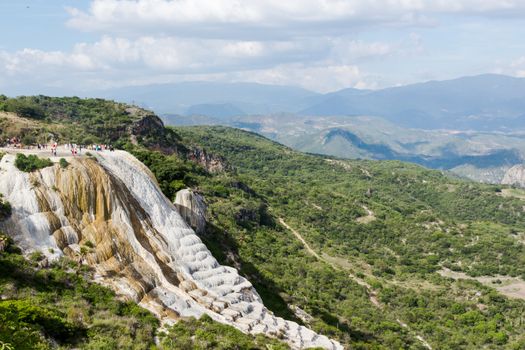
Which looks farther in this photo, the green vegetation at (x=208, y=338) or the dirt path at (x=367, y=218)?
the dirt path at (x=367, y=218)

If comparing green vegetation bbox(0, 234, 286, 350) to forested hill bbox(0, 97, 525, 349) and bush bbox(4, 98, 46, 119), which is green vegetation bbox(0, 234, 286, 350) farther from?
bush bbox(4, 98, 46, 119)

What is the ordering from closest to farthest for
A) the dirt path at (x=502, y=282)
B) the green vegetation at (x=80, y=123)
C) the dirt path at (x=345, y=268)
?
1. the green vegetation at (x=80, y=123)
2. the dirt path at (x=345, y=268)
3. the dirt path at (x=502, y=282)

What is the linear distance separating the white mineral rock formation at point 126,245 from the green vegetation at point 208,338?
1311mm

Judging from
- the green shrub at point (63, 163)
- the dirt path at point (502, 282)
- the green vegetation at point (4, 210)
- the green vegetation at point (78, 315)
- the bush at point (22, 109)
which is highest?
the bush at point (22, 109)

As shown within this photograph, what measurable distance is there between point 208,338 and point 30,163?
19.0m

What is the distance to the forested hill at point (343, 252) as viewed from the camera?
57.1m

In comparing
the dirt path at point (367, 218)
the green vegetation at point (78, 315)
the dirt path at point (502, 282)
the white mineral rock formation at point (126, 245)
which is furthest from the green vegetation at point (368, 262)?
the green vegetation at point (78, 315)

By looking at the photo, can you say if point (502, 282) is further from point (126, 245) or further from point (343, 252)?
point (126, 245)

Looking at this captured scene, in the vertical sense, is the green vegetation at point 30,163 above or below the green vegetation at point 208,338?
above

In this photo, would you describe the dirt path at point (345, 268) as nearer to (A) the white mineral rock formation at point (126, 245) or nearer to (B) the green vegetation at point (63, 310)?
(A) the white mineral rock formation at point (126, 245)

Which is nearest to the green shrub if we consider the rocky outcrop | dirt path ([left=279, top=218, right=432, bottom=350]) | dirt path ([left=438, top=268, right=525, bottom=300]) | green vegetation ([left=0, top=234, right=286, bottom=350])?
green vegetation ([left=0, top=234, right=286, bottom=350])

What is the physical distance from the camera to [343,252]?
93.1 m

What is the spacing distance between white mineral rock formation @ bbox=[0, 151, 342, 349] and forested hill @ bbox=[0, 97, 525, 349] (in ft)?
15.3

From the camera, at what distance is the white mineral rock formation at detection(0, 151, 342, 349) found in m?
32.8
